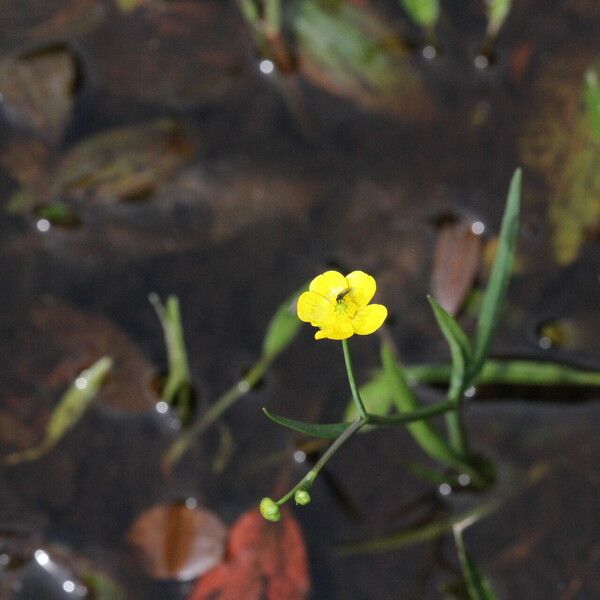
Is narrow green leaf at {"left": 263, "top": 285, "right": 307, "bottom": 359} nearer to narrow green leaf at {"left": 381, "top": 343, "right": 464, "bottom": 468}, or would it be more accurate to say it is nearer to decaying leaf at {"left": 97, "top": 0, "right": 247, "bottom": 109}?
narrow green leaf at {"left": 381, "top": 343, "right": 464, "bottom": 468}

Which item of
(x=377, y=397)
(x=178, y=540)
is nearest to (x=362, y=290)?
(x=377, y=397)

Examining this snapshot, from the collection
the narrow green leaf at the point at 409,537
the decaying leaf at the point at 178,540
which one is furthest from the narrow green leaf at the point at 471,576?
the decaying leaf at the point at 178,540

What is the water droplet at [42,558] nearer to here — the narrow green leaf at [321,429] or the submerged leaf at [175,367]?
the submerged leaf at [175,367]

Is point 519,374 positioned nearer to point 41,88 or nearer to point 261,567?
point 261,567

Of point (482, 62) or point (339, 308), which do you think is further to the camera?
point (482, 62)

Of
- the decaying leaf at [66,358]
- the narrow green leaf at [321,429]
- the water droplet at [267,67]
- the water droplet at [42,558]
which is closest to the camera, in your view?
the narrow green leaf at [321,429]
